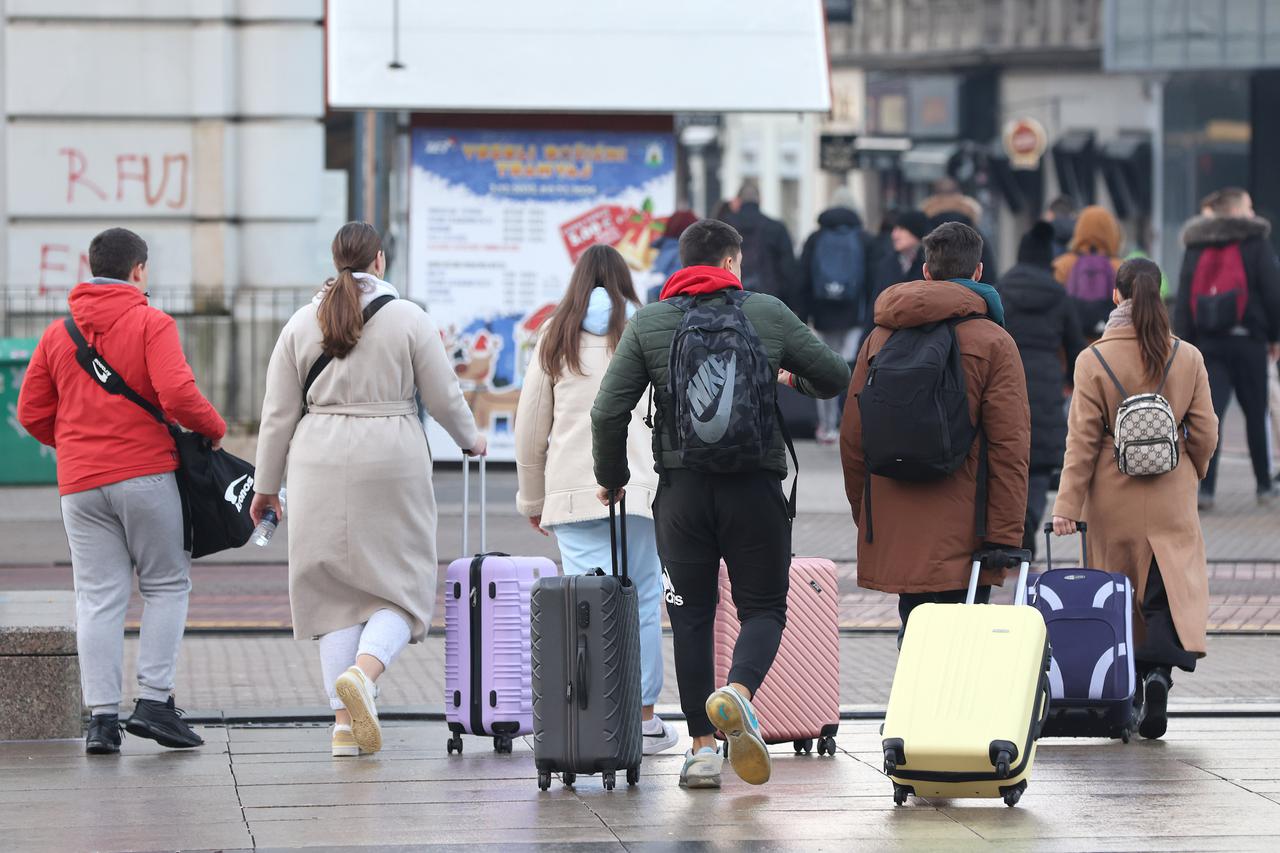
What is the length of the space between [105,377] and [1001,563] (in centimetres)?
292

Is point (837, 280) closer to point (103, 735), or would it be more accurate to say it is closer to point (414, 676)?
point (414, 676)

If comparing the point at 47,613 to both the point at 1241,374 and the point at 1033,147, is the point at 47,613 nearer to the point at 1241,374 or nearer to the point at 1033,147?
the point at 1241,374

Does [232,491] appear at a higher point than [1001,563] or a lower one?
higher

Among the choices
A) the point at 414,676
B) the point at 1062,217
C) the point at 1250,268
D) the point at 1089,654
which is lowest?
the point at 414,676

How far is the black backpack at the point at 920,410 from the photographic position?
269 inches

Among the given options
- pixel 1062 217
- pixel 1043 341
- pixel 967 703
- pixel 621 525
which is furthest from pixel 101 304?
pixel 1062 217

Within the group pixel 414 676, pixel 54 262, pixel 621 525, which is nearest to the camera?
pixel 621 525

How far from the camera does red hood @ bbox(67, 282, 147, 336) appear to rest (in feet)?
25.1

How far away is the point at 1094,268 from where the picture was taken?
48.5ft

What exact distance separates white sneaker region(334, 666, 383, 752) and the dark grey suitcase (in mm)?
695

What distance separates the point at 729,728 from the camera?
656 cm

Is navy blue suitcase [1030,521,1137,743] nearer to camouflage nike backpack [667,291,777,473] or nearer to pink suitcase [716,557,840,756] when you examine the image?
pink suitcase [716,557,840,756]

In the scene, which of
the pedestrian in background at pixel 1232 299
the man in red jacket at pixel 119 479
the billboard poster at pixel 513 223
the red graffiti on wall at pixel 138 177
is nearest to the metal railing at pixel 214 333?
the red graffiti on wall at pixel 138 177

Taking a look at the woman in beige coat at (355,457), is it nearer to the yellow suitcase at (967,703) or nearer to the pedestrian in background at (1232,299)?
the yellow suitcase at (967,703)
